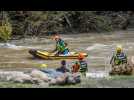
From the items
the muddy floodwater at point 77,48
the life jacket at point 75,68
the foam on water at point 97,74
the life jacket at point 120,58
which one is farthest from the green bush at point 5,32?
the life jacket at point 120,58

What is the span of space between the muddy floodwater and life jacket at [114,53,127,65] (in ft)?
0.31

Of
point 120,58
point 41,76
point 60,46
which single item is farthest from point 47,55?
point 120,58

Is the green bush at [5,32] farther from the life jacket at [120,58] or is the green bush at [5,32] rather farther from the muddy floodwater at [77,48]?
the life jacket at [120,58]

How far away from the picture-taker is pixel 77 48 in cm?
1213

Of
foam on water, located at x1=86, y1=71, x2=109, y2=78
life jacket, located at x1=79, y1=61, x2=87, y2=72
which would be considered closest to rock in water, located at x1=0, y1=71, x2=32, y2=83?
life jacket, located at x1=79, y1=61, x2=87, y2=72

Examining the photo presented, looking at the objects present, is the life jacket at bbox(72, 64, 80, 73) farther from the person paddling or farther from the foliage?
the foliage

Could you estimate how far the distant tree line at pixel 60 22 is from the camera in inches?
476

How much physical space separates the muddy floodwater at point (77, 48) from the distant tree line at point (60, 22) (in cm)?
12

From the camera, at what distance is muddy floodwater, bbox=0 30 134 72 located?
473 inches
